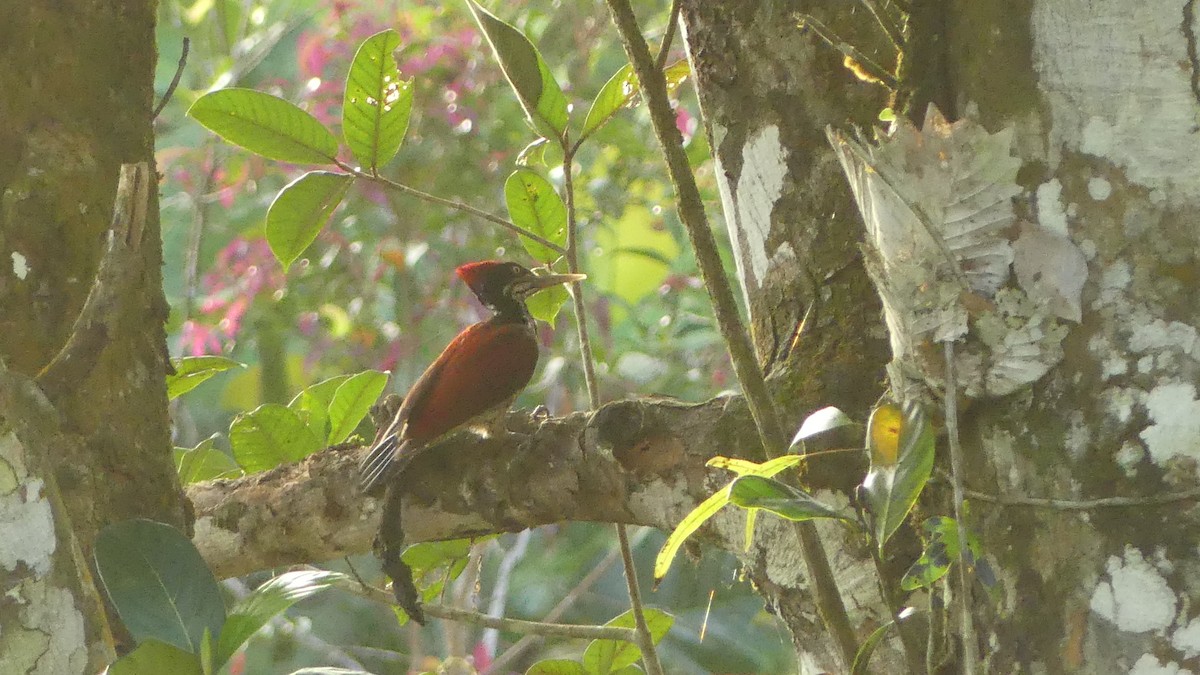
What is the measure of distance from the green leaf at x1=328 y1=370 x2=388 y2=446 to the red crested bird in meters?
0.06

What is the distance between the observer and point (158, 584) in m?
1.11

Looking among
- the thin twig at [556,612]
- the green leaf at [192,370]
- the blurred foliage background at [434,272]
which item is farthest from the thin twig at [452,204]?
the thin twig at [556,612]

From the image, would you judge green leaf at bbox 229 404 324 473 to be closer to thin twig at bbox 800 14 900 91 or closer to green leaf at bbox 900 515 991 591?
thin twig at bbox 800 14 900 91

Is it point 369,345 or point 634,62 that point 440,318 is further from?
point 634,62

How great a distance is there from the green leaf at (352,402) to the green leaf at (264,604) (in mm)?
845

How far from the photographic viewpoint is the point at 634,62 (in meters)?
1.12

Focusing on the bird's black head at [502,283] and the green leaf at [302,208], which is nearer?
the green leaf at [302,208]

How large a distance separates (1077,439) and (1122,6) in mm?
353

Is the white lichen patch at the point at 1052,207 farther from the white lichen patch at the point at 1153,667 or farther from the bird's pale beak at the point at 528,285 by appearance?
the bird's pale beak at the point at 528,285

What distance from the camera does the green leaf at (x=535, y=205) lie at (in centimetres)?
184

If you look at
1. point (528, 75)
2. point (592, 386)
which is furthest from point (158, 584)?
point (528, 75)

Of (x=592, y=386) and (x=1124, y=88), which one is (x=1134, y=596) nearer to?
(x=1124, y=88)

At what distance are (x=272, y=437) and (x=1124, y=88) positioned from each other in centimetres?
134

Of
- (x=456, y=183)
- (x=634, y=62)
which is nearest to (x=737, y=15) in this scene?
(x=634, y=62)
